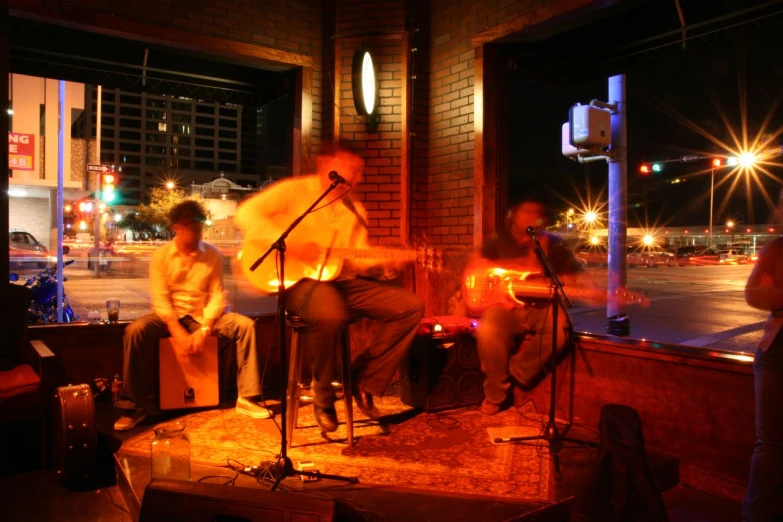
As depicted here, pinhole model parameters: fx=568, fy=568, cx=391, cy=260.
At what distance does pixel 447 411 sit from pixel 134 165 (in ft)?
22.6

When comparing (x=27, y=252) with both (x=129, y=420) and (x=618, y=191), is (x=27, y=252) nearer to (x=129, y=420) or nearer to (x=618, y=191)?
(x=129, y=420)

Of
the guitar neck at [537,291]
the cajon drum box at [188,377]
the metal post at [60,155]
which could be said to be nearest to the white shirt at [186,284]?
the cajon drum box at [188,377]

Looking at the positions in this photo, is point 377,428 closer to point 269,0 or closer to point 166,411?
point 166,411

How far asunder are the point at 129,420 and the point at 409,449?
2.03m

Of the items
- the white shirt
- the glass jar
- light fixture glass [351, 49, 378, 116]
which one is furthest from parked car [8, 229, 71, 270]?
the glass jar

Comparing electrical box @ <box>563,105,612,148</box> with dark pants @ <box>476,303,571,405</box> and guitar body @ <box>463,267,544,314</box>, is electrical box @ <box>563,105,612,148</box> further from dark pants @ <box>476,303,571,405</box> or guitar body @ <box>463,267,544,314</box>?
dark pants @ <box>476,303,571,405</box>

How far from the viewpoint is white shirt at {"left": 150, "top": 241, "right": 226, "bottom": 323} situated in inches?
170

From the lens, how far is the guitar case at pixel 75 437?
3342 mm

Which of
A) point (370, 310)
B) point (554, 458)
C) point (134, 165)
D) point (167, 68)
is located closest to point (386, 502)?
point (554, 458)

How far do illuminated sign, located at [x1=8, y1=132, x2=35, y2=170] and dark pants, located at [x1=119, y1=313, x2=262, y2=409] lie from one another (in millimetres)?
2214

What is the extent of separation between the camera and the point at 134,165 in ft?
29.5

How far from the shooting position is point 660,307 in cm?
1326

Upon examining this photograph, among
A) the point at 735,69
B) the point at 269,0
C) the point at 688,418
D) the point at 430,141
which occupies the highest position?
the point at 269,0

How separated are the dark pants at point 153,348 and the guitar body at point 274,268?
75 cm
